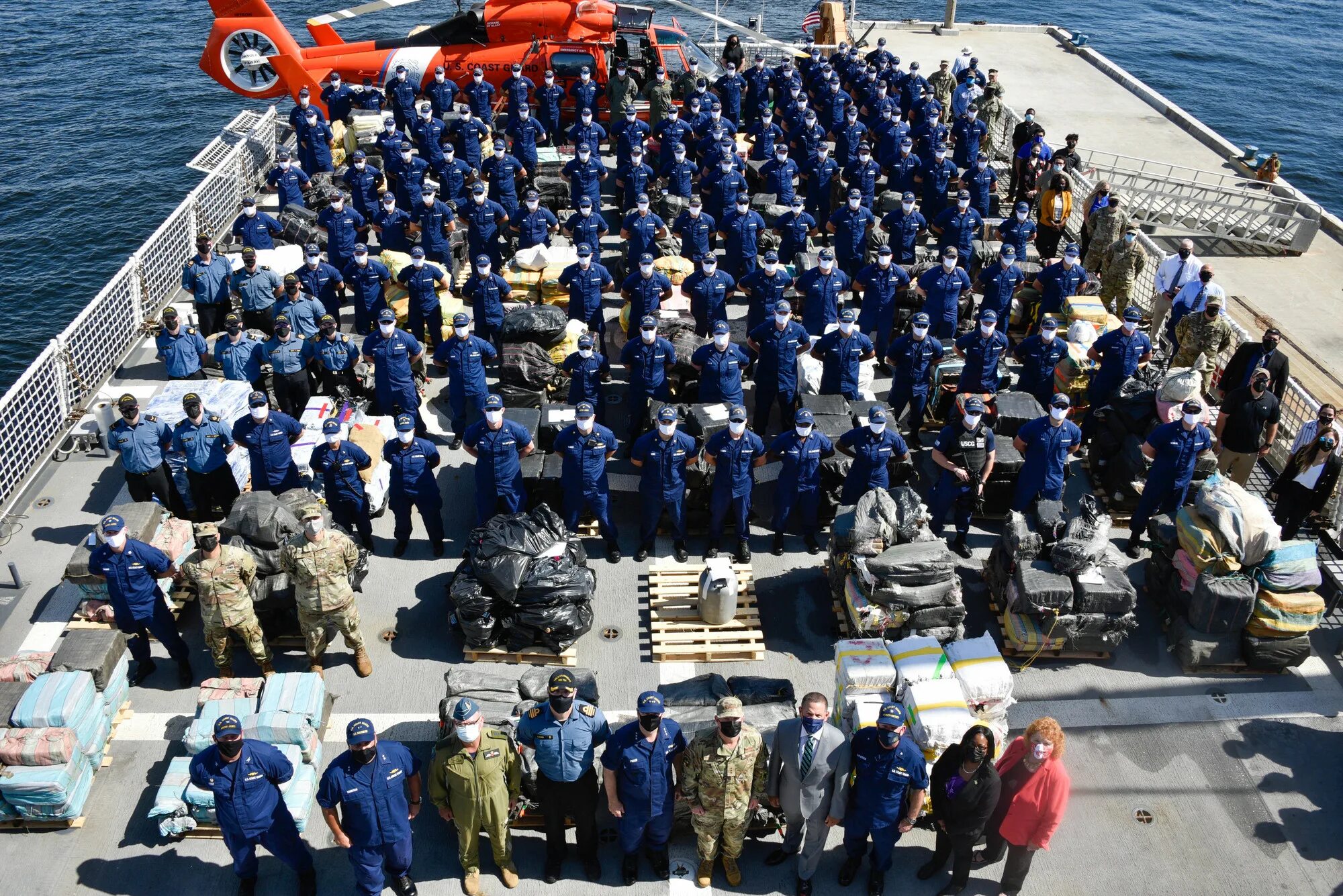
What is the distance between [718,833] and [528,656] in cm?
259

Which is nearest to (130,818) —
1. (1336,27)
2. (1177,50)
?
(1177,50)

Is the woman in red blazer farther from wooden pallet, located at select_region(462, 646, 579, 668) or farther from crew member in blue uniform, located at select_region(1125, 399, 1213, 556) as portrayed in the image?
crew member in blue uniform, located at select_region(1125, 399, 1213, 556)

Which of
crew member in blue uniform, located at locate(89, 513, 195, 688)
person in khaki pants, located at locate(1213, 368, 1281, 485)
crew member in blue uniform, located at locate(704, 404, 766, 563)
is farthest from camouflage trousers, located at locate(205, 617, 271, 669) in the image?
person in khaki pants, located at locate(1213, 368, 1281, 485)

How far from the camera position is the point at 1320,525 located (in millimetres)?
10266

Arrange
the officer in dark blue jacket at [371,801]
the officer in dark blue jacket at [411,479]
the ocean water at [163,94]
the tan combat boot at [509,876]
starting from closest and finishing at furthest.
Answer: the officer in dark blue jacket at [371,801] < the tan combat boot at [509,876] < the officer in dark blue jacket at [411,479] < the ocean water at [163,94]

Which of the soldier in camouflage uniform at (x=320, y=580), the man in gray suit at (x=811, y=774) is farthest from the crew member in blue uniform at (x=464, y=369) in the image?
the man in gray suit at (x=811, y=774)

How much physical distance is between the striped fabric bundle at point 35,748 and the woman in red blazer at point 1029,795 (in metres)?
6.20

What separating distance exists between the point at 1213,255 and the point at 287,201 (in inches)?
591

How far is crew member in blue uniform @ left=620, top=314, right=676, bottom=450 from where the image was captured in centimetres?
1077

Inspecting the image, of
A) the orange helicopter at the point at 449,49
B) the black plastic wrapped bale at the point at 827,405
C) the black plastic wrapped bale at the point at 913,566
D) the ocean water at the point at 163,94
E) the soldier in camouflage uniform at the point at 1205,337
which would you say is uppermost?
the orange helicopter at the point at 449,49

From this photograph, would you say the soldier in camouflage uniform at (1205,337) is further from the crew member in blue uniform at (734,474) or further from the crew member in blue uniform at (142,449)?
the crew member in blue uniform at (142,449)

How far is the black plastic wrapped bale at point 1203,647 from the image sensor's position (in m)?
8.59

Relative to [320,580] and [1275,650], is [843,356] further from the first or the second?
[320,580]

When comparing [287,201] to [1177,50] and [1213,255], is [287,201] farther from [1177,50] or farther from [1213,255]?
[1177,50]
